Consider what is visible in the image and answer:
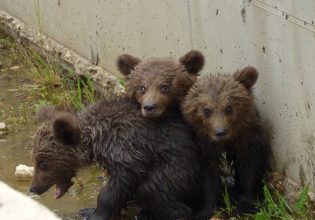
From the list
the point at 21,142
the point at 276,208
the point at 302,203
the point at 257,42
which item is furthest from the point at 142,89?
the point at 21,142

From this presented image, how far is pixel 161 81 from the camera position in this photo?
5.60 metres

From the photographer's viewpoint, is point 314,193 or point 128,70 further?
point 128,70

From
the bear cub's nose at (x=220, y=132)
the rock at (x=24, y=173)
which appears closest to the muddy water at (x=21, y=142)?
the rock at (x=24, y=173)

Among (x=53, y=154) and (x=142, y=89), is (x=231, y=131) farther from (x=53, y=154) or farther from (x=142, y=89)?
(x=53, y=154)

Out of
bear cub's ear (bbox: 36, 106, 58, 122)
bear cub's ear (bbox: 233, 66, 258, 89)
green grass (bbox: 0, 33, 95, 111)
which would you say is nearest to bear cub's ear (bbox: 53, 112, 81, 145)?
bear cub's ear (bbox: 36, 106, 58, 122)

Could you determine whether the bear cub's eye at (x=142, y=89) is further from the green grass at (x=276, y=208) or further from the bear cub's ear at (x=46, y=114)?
the green grass at (x=276, y=208)

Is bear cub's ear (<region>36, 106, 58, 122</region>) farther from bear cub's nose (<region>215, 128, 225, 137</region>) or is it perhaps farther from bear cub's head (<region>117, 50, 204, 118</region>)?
bear cub's nose (<region>215, 128, 225, 137</region>)

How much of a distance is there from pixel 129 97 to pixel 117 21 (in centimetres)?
174

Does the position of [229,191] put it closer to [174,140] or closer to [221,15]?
[174,140]

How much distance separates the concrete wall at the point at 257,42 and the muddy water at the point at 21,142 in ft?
3.26

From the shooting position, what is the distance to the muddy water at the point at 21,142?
616cm

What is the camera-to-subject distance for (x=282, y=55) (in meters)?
5.17

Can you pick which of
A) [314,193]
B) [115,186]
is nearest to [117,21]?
[115,186]

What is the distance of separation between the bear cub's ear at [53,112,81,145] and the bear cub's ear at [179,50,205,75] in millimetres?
845
